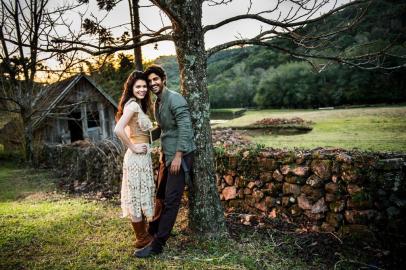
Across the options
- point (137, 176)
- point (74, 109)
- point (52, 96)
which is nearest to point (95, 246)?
point (137, 176)

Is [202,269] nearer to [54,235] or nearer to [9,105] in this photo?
[54,235]

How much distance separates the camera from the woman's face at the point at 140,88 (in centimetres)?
377

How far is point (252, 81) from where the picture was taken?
63406mm

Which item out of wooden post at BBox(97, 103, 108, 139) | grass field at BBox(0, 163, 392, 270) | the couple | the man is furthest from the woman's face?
wooden post at BBox(97, 103, 108, 139)

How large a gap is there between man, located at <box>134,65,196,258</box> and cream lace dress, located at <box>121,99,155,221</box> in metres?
0.24

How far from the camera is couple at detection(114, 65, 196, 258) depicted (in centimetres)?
363

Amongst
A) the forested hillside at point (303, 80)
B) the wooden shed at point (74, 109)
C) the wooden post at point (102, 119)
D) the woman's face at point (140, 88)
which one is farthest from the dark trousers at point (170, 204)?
the wooden post at point (102, 119)

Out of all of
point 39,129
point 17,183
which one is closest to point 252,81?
point 39,129

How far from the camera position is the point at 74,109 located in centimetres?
1545

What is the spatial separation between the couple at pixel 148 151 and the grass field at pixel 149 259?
34cm

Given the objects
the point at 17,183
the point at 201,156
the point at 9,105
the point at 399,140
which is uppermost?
the point at 9,105

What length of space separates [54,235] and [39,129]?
49.7 feet

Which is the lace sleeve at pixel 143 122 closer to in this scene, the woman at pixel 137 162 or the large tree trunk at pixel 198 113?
the woman at pixel 137 162

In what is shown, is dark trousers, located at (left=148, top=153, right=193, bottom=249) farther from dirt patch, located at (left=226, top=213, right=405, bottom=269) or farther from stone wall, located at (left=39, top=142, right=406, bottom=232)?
stone wall, located at (left=39, top=142, right=406, bottom=232)
